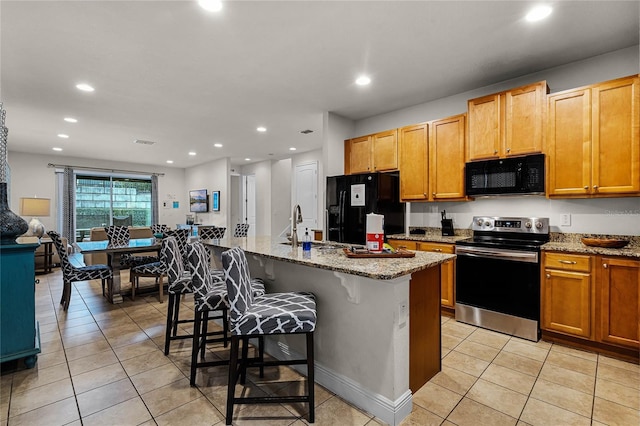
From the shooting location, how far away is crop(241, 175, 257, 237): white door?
30.3ft

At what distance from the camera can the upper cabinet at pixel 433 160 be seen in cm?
355

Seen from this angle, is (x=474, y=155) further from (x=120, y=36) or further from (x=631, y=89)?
(x=120, y=36)

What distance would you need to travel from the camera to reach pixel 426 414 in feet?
5.90

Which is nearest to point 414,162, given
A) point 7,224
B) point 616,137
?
point 616,137

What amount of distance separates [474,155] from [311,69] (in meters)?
1.99

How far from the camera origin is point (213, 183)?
8602 mm

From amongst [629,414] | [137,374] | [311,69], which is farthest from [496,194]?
[137,374]

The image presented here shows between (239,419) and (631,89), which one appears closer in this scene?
(239,419)

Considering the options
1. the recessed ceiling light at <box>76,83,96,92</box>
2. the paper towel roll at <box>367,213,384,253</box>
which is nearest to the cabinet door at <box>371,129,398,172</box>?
the paper towel roll at <box>367,213,384,253</box>

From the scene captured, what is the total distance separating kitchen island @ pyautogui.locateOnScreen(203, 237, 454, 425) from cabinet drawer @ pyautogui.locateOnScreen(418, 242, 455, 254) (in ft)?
4.15

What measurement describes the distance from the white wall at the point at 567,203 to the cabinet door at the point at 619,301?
0.62m

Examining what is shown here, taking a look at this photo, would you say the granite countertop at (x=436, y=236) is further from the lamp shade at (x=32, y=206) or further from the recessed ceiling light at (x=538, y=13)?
the lamp shade at (x=32, y=206)

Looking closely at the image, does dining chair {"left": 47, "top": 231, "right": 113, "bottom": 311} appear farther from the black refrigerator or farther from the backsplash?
the backsplash

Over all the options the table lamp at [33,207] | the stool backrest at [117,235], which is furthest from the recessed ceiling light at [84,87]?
the table lamp at [33,207]
